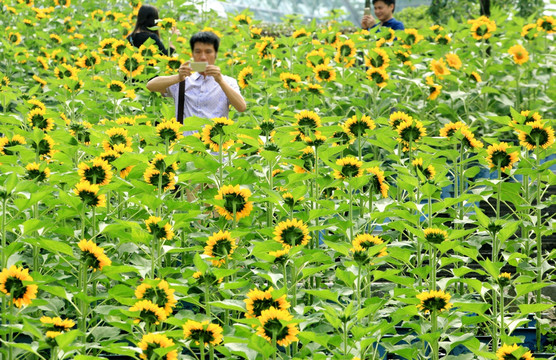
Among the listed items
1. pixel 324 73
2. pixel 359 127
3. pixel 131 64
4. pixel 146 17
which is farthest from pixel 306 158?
pixel 146 17

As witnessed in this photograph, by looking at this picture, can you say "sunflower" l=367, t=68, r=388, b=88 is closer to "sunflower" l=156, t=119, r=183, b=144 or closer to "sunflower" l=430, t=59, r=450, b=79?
"sunflower" l=430, t=59, r=450, b=79

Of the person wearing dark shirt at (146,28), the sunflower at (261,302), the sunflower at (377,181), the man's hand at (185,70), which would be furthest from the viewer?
the person wearing dark shirt at (146,28)

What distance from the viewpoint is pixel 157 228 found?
2.66 metres

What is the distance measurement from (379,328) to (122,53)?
368 centimetres

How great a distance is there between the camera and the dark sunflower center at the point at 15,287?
8.16 ft

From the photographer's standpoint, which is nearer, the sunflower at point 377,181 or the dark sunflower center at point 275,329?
the dark sunflower center at point 275,329

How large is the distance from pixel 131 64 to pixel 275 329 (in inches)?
130

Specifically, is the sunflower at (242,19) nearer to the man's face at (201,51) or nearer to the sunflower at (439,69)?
the sunflower at (439,69)

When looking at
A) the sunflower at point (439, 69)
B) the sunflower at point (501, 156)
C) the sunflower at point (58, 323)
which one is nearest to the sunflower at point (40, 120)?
the sunflower at point (58, 323)

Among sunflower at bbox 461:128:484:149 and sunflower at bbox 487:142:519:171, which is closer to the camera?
sunflower at bbox 487:142:519:171

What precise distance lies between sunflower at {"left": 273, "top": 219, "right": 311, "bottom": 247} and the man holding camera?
5.75ft

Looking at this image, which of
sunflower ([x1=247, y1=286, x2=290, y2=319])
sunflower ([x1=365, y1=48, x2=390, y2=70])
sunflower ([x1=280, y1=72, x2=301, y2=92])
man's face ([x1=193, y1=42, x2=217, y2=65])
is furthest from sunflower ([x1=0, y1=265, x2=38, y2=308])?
sunflower ([x1=365, y1=48, x2=390, y2=70])

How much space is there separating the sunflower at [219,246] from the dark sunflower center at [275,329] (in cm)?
47

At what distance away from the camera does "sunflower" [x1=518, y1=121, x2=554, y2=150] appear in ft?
11.2
